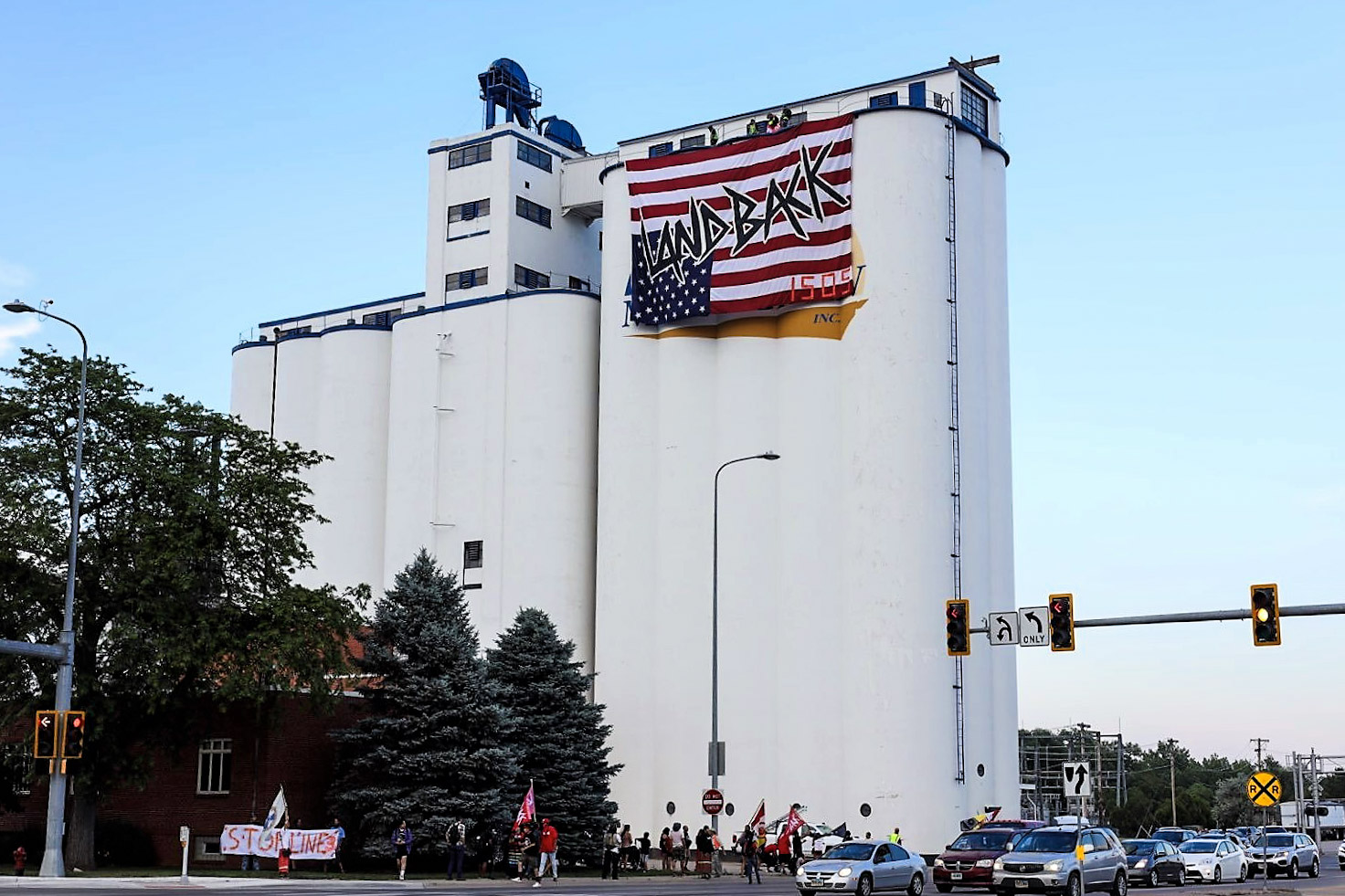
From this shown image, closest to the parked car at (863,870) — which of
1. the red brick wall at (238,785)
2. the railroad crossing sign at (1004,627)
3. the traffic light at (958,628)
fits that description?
the traffic light at (958,628)

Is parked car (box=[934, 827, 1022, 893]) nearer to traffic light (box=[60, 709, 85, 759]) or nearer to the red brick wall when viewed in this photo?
the red brick wall

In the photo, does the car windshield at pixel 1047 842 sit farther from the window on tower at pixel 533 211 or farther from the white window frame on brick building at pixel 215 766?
the window on tower at pixel 533 211

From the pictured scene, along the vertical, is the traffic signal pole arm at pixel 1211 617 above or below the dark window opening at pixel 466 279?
below

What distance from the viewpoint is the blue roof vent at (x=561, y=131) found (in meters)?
93.3

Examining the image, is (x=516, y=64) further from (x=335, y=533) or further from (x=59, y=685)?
(x=59, y=685)

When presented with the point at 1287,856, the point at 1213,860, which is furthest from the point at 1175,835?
the point at 1213,860

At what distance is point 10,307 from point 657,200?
131ft

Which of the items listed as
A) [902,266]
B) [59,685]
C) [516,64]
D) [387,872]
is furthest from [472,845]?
[516,64]

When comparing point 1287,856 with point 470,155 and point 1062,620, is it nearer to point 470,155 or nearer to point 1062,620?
point 1062,620

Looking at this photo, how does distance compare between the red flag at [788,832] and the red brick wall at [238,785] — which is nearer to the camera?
the red brick wall at [238,785]

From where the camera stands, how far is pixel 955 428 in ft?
227

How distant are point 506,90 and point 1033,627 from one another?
62087 mm

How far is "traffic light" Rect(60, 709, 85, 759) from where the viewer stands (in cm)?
3800

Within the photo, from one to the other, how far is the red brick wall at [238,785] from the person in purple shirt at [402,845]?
5.75 meters
